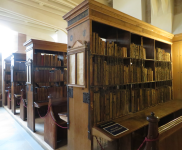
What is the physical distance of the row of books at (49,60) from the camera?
3.97m

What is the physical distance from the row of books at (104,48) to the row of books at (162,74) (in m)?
1.31

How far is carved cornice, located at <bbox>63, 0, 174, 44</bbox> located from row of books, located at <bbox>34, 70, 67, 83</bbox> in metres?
2.23

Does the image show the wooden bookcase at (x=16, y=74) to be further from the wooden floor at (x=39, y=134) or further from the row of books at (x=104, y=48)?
the row of books at (x=104, y=48)

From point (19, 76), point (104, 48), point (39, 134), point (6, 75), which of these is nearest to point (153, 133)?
point (104, 48)

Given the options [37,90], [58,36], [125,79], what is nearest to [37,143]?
[37,90]

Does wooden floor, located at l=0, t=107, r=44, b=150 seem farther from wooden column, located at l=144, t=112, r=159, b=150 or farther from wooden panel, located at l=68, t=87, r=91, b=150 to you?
wooden column, located at l=144, t=112, r=159, b=150

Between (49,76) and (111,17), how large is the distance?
290cm

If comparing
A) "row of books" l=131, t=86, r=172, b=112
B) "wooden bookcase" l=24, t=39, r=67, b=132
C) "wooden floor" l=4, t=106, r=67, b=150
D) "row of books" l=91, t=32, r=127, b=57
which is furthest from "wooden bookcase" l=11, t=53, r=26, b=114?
"row of books" l=131, t=86, r=172, b=112

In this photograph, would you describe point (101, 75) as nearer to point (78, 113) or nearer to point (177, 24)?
point (78, 113)

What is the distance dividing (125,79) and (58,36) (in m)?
6.20

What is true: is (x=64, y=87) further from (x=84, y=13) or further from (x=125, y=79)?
(x=84, y=13)

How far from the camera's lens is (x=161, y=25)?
12.9 feet

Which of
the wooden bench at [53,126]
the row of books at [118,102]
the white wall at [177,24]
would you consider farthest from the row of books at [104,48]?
the white wall at [177,24]

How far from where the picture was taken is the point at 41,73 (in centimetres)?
406
